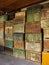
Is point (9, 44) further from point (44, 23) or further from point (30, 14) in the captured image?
point (44, 23)

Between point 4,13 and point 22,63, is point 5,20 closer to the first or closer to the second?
point 4,13

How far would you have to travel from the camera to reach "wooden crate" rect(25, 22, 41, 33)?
3.13m

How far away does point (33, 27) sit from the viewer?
10.7ft

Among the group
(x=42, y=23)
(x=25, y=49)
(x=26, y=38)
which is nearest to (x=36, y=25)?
(x=42, y=23)

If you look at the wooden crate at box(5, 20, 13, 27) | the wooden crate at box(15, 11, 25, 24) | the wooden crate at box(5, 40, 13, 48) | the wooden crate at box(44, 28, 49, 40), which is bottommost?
the wooden crate at box(5, 40, 13, 48)

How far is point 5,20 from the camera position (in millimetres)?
4371

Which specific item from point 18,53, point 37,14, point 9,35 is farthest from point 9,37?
point 37,14

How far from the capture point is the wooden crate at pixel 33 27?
3133 mm

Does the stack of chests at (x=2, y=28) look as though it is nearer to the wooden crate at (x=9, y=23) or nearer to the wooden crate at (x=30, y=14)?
the wooden crate at (x=9, y=23)

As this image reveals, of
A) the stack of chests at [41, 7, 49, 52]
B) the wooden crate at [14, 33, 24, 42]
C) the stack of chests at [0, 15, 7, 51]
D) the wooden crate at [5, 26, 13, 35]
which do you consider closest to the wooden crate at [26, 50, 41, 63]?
the stack of chests at [41, 7, 49, 52]

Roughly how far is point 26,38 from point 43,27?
661mm

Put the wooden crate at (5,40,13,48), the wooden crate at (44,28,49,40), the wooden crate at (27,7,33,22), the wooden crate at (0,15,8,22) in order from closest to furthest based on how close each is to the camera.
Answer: the wooden crate at (44,28,49,40) → the wooden crate at (27,7,33,22) → the wooden crate at (5,40,13,48) → the wooden crate at (0,15,8,22)

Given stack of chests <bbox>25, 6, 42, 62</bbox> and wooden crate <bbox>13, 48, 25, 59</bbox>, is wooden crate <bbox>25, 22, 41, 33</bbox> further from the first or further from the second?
wooden crate <bbox>13, 48, 25, 59</bbox>

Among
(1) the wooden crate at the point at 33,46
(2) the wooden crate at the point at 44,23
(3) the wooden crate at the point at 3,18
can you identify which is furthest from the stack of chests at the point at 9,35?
(2) the wooden crate at the point at 44,23
